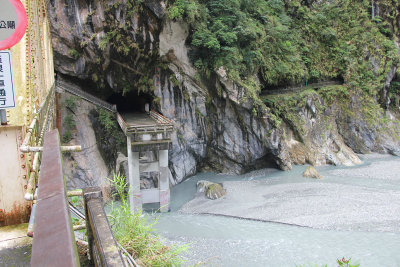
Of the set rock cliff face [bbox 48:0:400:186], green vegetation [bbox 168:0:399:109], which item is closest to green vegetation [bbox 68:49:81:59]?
rock cliff face [bbox 48:0:400:186]

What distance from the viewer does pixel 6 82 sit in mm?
3006

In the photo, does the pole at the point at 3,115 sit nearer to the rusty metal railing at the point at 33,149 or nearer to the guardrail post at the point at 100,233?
the rusty metal railing at the point at 33,149

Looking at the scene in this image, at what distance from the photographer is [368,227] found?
11.4 metres

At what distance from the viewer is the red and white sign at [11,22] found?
2807 millimetres

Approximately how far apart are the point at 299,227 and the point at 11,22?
1153 cm

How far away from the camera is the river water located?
983 centimetres

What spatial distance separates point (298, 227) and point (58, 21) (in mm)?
14378

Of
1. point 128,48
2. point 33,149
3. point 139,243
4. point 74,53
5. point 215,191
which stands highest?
point 128,48

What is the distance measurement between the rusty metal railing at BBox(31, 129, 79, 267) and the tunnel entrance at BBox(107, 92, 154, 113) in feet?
61.0

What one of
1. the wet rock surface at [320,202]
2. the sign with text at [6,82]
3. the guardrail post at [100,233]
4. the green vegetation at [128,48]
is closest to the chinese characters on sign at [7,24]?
the sign with text at [6,82]

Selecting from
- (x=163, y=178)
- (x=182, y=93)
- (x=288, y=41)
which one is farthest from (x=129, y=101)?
(x=288, y=41)

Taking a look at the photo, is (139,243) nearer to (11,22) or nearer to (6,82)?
(6,82)

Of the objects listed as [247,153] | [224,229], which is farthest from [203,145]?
[224,229]

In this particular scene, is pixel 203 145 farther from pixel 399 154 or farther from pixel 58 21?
pixel 399 154
